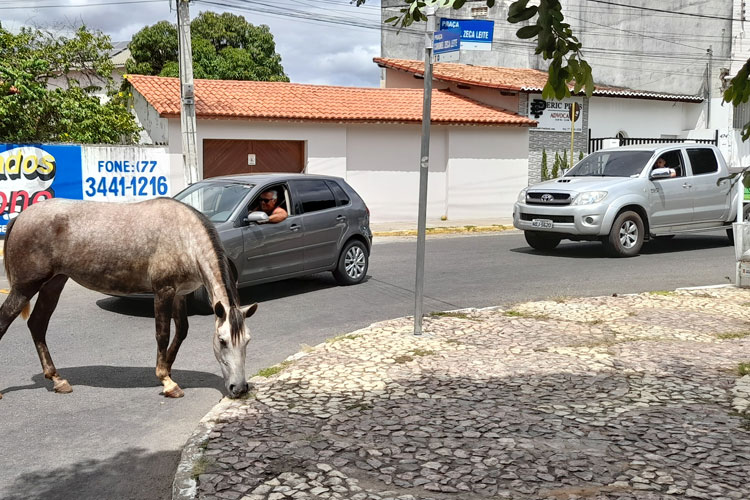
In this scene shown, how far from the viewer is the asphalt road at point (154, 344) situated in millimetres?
5070

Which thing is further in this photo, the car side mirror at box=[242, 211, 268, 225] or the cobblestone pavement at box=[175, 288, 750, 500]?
the car side mirror at box=[242, 211, 268, 225]

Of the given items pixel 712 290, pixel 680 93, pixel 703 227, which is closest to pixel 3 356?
pixel 712 290

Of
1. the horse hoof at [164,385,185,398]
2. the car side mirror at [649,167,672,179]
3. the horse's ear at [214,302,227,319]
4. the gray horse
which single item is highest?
the car side mirror at [649,167,672,179]

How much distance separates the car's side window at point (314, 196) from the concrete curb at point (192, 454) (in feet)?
17.4

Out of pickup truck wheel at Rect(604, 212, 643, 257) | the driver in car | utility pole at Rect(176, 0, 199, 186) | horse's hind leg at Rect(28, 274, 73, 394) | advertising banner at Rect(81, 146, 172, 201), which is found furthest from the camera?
advertising banner at Rect(81, 146, 172, 201)

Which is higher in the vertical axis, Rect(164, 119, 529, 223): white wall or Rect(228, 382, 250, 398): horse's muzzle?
Rect(164, 119, 529, 223): white wall

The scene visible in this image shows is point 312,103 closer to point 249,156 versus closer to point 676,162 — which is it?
point 249,156

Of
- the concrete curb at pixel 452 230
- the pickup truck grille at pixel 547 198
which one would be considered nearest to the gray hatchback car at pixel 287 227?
the pickup truck grille at pixel 547 198

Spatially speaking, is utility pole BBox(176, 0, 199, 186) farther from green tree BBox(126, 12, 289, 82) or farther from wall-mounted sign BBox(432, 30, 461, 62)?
A: green tree BBox(126, 12, 289, 82)

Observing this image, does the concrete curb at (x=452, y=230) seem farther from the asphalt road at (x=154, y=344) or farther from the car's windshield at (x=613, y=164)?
the car's windshield at (x=613, y=164)

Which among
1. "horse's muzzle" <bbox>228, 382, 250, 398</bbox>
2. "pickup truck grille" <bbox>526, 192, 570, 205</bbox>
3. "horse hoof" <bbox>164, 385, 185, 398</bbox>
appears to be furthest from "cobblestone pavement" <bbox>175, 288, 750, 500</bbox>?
"pickup truck grille" <bbox>526, 192, 570, 205</bbox>

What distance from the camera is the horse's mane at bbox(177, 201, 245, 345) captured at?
565 cm

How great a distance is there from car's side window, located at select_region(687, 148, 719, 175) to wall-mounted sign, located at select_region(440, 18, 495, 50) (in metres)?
9.14

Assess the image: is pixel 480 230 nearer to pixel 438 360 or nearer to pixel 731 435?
pixel 438 360
